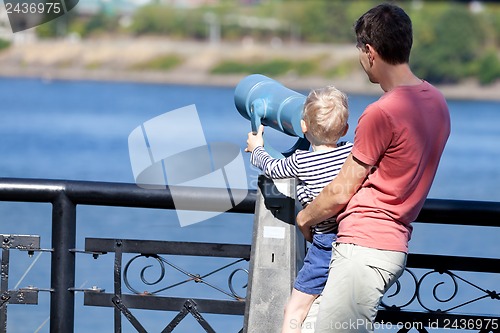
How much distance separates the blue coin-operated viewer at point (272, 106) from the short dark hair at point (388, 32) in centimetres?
41

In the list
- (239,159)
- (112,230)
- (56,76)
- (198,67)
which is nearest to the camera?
(239,159)

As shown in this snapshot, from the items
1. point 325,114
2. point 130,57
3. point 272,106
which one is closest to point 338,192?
point 325,114

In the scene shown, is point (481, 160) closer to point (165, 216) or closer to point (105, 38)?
point (165, 216)

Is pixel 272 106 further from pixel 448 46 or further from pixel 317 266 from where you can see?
pixel 448 46

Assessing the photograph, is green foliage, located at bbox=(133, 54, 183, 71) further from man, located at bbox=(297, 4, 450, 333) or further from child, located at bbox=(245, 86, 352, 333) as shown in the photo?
man, located at bbox=(297, 4, 450, 333)

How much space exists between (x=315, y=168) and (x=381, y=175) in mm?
264

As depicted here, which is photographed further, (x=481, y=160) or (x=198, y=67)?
(x=198, y=67)

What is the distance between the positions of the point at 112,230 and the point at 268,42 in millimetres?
68072

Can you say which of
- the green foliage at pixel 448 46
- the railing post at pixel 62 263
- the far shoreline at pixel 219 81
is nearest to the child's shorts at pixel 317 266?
the railing post at pixel 62 263

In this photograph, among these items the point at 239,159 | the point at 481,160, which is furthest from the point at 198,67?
the point at 239,159

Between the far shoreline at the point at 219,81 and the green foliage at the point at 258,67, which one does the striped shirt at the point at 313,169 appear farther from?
the green foliage at the point at 258,67

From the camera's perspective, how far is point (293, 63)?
2857 inches

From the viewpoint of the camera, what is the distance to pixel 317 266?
2.77 metres

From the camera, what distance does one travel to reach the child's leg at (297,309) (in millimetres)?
2801
